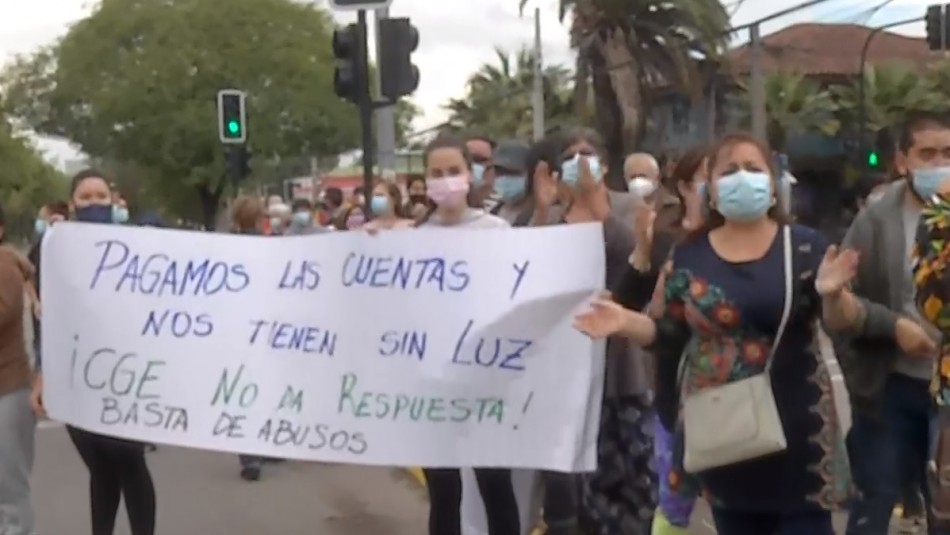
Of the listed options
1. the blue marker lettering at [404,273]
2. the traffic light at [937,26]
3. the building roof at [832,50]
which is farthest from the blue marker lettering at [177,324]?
the building roof at [832,50]

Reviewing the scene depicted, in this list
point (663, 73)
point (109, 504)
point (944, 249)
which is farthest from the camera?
point (663, 73)

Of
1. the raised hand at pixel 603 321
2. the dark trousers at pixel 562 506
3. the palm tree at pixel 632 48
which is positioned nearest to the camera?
the raised hand at pixel 603 321

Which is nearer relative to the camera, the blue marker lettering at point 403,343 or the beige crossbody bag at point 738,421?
the beige crossbody bag at point 738,421

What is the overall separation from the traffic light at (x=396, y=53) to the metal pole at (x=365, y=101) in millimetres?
128

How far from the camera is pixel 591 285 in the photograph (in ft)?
16.6

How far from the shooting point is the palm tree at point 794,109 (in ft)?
158

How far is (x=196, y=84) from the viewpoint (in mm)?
50312

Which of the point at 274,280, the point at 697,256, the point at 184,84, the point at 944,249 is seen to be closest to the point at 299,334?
the point at 274,280

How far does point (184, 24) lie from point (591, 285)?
4720 cm

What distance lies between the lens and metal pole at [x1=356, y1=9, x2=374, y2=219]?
1005 cm

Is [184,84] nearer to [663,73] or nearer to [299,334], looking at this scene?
[663,73]

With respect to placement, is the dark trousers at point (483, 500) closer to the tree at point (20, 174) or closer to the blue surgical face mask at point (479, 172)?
the blue surgical face mask at point (479, 172)

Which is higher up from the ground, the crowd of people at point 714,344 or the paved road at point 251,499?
the crowd of people at point 714,344

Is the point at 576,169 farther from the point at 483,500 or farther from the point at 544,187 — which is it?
the point at 483,500
